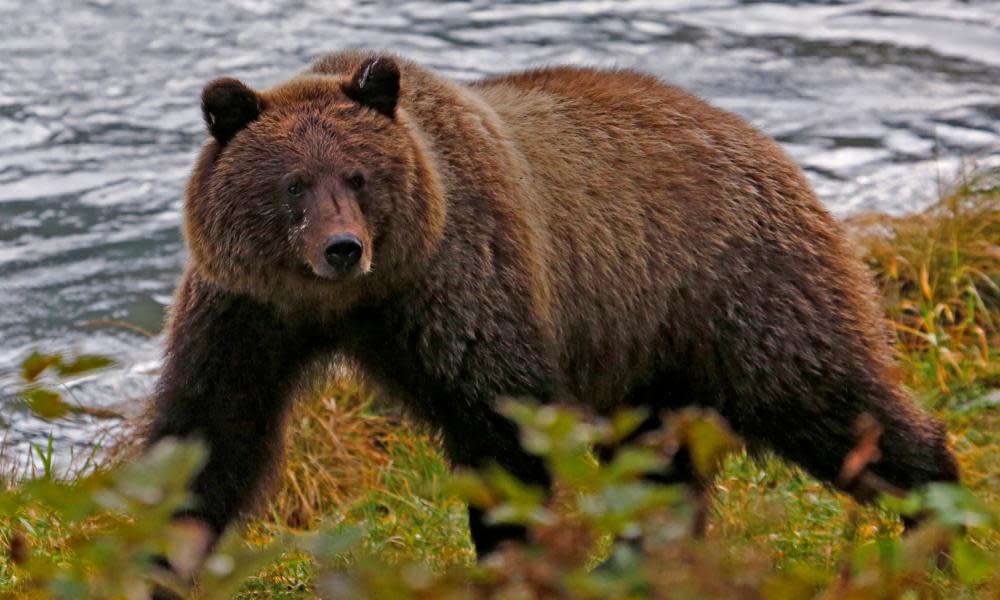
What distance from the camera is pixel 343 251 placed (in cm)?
437

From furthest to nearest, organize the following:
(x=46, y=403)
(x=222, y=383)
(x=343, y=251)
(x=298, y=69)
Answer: (x=298, y=69)
(x=222, y=383)
(x=343, y=251)
(x=46, y=403)

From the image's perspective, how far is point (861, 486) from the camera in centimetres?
536

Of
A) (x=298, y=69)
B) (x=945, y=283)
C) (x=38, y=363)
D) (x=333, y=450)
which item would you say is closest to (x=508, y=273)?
(x=333, y=450)

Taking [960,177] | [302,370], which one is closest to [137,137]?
[960,177]

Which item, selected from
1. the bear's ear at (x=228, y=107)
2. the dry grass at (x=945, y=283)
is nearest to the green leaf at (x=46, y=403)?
the bear's ear at (x=228, y=107)

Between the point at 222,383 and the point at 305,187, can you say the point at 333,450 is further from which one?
the point at 305,187

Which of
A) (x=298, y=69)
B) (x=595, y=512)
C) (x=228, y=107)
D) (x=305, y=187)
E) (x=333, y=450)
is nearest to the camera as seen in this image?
(x=595, y=512)

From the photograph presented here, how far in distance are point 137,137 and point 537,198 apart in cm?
674

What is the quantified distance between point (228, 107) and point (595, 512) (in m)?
2.93

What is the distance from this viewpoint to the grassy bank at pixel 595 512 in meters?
2.07

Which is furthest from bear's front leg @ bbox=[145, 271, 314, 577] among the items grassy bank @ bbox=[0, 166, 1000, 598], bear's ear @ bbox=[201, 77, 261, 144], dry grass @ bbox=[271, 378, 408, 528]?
dry grass @ bbox=[271, 378, 408, 528]

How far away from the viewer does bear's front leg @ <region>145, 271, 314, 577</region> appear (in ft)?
16.0

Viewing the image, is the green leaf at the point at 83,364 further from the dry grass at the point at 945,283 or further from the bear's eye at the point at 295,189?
the dry grass at the point at 945,283

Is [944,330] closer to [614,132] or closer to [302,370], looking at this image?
[614,132]
